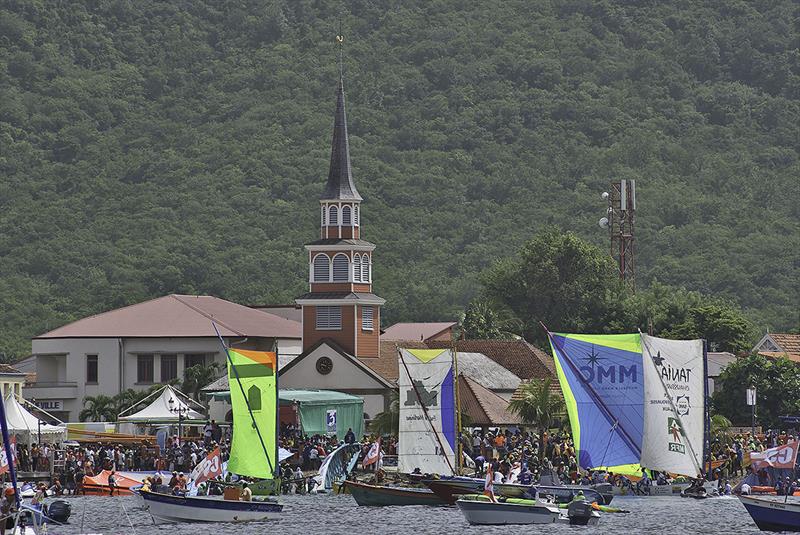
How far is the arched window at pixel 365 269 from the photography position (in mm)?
113875

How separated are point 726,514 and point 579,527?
8.20 meters

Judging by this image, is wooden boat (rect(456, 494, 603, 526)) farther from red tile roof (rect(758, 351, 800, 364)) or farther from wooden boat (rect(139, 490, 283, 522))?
red tile roof (rect(758, 351, 800, 364))

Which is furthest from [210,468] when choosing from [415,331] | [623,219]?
[415,331]

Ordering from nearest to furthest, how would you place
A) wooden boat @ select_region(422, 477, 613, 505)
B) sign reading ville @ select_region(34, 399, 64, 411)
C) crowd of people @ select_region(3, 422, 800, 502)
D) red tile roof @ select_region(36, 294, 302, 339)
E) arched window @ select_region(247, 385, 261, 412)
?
1. wooden boat @ select_region(422, 477, 613, 505)
2. arched window @ select_region(247, 385, 261, 412)
3. crowd of people @ select_region(3, 422, 800, 502)
4. sign reading ville @ select_region(34, 399, 64, 411)
5. red tile roof @ select_region(36, 294, 302, 339)

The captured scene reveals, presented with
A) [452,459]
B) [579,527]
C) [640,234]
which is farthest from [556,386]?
[640,234]

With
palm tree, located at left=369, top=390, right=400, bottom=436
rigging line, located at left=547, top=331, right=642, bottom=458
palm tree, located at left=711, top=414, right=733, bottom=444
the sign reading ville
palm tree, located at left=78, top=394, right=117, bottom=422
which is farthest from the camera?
the sign reading ville

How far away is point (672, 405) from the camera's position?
72.1 metres

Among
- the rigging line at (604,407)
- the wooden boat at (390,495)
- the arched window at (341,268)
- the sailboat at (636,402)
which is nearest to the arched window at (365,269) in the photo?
the arched window at (341,268)

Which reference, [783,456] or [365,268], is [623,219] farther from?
[783,456]

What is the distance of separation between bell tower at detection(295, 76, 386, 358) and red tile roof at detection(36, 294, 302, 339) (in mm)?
5781

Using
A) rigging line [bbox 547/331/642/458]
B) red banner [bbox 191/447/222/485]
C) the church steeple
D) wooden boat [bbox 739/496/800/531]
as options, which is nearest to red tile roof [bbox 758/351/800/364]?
the church steeple

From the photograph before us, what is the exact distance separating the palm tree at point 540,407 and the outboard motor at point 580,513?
25.1 metres

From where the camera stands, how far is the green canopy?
99.1m

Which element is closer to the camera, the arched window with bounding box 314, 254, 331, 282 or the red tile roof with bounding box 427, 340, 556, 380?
the arched window with bounding box 314, 254, 331, 282
